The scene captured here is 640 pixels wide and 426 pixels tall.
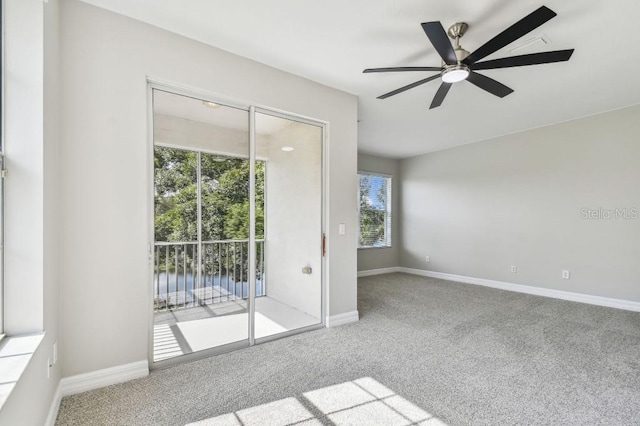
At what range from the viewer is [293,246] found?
363 centimetres

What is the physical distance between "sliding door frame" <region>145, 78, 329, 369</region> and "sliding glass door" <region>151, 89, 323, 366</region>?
0.05ft

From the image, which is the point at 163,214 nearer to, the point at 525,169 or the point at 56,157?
the point at 56,157

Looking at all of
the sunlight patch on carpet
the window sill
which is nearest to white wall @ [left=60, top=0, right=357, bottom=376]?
the window sill

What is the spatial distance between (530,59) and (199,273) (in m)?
3.18

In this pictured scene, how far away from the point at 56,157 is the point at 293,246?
7.59 ft

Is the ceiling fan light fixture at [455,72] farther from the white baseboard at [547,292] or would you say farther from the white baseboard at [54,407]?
the white baseboard at [547,292]

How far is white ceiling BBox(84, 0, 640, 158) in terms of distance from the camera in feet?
7.07

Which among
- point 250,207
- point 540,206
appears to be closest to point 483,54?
point 250,207

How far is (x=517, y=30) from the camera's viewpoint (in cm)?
190

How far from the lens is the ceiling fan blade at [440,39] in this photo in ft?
6.15

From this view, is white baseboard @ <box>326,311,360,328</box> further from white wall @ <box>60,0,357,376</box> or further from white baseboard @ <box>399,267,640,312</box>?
white baseboard @ <box>399,267,640,312</box>

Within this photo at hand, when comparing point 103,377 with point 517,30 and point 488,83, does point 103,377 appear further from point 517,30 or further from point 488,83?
point 488,83

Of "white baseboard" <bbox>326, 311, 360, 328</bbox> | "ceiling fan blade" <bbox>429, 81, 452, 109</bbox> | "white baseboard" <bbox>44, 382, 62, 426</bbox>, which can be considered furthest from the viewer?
"white baseboard" <bbox>326, 311, 360, 328</bbox>

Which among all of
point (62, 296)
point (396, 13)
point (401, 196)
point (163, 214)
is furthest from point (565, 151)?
point (62, 296)
